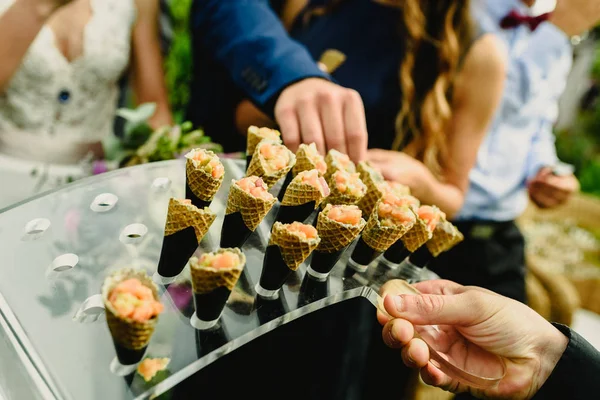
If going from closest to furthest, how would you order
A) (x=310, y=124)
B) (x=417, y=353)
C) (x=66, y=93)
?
(x=417, y=353) < (x=310, y=124) < (x=66, y=93)

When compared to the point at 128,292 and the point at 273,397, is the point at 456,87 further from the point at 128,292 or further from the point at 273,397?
the point at 128,292

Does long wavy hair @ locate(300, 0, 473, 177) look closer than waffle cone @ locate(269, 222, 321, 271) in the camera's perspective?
No

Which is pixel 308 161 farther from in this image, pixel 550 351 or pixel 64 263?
pixel 550 351

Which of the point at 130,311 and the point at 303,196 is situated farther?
the point at 303,196

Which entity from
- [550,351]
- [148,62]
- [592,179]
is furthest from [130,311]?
[592,179]

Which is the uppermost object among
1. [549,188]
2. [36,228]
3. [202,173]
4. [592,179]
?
[202,173]

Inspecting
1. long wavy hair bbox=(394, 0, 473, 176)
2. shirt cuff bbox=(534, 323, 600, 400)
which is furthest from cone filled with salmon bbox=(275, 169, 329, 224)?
long wavy hair bbox=(394, 0, 473, 176)

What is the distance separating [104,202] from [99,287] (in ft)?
0.88

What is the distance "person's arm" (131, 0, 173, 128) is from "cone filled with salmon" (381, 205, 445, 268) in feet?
5.38

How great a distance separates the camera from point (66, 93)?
2221mm

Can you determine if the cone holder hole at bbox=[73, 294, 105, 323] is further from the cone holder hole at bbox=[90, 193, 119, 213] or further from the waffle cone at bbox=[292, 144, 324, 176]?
the waffle cone at bbox=[292, 144, 324, 176]

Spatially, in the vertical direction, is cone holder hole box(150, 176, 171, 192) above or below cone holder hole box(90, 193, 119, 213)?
below

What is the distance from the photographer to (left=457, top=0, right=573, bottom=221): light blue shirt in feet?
7.28

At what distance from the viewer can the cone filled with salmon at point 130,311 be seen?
71cm
